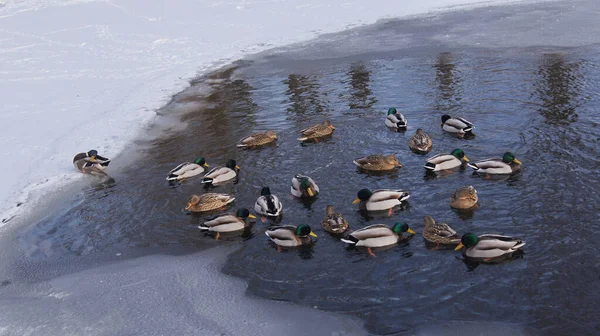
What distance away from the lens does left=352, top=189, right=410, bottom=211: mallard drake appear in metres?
8.27

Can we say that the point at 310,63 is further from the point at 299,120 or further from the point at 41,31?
the point at 41,31

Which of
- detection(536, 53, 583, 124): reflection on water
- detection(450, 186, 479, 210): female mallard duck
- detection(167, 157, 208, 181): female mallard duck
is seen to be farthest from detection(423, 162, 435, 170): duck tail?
detection(167, 157, 208, 181): female mallard duck

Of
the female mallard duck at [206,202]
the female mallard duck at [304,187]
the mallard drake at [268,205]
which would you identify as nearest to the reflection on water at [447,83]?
the female mallard duck at [304,187]

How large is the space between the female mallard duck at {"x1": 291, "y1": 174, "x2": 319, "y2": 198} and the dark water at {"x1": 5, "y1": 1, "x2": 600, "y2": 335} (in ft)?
0.49

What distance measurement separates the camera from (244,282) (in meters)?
6.91

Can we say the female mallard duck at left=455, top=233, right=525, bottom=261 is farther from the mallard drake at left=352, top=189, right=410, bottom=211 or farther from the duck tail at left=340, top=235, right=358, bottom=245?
the mallard drake at left=352, top=189, right=410, bottom=211

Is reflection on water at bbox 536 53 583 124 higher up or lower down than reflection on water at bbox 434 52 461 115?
lower down

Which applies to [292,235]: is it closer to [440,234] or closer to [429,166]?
[440,234]

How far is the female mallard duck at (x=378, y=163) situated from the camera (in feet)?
31.1

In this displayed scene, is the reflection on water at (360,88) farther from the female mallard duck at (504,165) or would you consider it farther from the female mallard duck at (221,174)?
the female mallard duck at (504,165)

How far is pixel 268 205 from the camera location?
27.3 ft

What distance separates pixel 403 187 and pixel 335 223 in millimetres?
1661

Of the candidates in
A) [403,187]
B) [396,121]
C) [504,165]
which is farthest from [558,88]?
A: [403,187]

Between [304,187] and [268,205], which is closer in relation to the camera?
[268,205]
